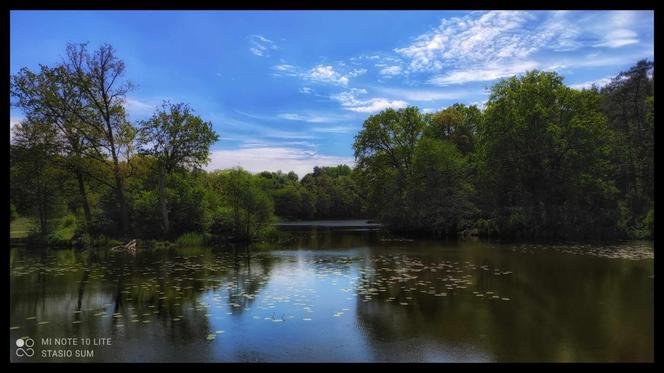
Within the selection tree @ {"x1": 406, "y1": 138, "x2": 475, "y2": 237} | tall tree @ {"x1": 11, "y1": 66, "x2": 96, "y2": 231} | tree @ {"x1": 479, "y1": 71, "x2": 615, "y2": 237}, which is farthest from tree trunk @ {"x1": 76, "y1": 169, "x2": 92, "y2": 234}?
tree @ {"x1": 479, "y1": 71, "x2": 615, "y2": 237}

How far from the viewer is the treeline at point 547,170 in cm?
3081

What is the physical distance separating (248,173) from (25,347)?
2617 cm

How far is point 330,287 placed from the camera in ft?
41.1

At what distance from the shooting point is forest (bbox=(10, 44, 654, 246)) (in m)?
29.4

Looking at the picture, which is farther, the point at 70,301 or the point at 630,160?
the point at 630,160

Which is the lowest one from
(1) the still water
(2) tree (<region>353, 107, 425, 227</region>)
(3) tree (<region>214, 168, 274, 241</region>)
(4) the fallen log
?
(1) the still water

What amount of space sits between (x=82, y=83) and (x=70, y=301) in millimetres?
22839

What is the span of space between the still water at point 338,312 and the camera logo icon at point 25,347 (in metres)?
0.06

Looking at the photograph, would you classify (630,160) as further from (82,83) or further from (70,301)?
(82,83)

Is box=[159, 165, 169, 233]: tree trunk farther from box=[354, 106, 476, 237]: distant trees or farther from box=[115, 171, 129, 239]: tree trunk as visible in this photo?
box=[354, 106, 476, 237]: distant trees

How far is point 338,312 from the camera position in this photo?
9578 mm

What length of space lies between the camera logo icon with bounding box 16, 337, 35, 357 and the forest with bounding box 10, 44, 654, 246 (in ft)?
74.5
